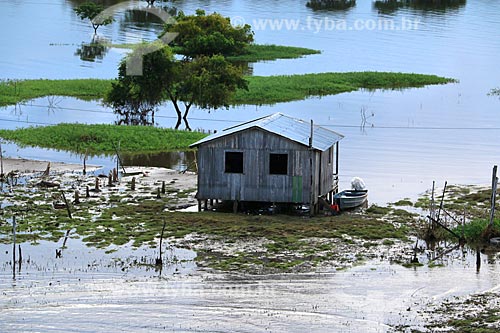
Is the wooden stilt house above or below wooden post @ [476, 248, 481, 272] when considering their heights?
above

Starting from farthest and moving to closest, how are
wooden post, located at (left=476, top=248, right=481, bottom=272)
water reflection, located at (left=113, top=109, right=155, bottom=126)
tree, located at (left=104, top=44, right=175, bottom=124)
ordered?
water reflection, located at (left=113, top=109, right=155, bottom=126) → tree, located at (left=104, top=44, right=175, bottom=124) → wooden post, located at (left=476, top=248, right=481, bottom=272)

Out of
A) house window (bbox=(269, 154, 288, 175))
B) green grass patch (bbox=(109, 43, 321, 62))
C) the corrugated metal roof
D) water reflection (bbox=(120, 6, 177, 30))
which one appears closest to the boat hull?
the corrugated metal roof

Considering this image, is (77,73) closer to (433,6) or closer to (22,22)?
(22,22)

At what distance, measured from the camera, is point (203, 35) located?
3034 inches

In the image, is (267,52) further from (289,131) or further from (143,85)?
(289,131)

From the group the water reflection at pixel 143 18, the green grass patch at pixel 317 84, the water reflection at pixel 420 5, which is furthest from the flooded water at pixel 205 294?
the water reflection at pixel 420 5

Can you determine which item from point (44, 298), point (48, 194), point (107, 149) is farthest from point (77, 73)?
point (44, 298)

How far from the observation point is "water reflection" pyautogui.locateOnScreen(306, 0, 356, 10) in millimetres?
140613

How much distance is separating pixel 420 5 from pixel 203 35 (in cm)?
7207

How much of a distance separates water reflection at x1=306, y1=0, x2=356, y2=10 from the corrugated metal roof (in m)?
103

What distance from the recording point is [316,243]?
1232 inches

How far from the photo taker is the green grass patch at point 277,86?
223 feet

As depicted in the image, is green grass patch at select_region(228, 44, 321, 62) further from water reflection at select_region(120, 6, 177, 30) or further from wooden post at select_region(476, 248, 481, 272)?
wooden post at select_region(476, 248, 481, 272)

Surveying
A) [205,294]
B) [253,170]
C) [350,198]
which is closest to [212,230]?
[253,170]
